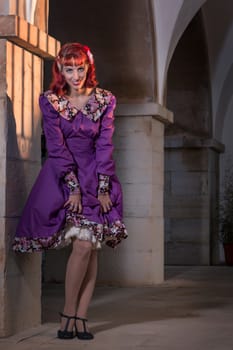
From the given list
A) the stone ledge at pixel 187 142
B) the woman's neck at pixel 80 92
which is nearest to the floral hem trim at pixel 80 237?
the woman's neck at pixel 80 92

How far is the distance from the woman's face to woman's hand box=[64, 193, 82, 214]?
2.11 feet

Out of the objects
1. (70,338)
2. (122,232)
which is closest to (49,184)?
(122,232)

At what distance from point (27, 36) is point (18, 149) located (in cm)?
71

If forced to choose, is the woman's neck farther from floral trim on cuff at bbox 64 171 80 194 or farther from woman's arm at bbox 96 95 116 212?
floral trim on cuff at bbox 64 171 80 194

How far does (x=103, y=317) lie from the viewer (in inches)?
261

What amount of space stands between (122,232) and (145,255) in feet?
14.7

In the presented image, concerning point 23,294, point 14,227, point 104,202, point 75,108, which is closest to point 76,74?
point 75,108

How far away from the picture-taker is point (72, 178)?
5273 millimetres

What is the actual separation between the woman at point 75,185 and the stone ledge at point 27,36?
0.38m

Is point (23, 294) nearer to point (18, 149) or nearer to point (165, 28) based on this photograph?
point (18, 149)

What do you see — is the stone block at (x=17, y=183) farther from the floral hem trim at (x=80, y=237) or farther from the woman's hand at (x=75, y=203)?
the woman's hand at (x=75, y=203)

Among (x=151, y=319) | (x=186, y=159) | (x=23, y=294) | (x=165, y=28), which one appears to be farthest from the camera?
(x=186, y=159)

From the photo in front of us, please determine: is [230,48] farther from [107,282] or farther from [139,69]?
[107,282]

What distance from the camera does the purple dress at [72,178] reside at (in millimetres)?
5270
